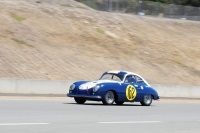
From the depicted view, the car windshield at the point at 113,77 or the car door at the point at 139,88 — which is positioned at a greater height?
the car windshield at the point at 113,77

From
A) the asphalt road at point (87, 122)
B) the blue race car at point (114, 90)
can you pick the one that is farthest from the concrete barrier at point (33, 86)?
the asphalt road at point (87, 122)

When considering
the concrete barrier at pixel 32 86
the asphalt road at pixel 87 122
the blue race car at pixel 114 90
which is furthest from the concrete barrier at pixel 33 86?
the asphalt road at pixel 87 122

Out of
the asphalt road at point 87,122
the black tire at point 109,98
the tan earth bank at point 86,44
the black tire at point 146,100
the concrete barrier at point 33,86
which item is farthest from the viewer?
the tan earth bank at point 86,44

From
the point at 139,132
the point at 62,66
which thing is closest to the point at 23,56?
the point at 62,66

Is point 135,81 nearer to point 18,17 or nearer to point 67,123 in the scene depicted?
point 67,123

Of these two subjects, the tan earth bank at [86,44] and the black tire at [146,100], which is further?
the tan earth bank at [86,44]

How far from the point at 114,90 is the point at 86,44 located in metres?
20.6

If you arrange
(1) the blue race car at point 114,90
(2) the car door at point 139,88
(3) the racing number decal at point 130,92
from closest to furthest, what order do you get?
(1) the blue race car at point 114,90 < (3) the racing number decal at point 130,92 < (2) the car door at point 139,88

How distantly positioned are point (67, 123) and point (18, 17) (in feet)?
94.5

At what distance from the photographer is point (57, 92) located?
29.0 m

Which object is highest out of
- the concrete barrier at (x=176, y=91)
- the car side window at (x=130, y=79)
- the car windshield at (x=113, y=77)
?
the car windshield at (x=113, y=77)

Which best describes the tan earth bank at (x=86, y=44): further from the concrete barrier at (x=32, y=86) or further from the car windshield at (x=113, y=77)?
the car windshield at (x=113, y=77)

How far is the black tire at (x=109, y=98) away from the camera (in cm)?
2188

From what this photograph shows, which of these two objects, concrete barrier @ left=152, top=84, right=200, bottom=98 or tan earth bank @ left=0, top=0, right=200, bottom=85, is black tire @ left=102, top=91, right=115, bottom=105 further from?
tan earth bank @ left=0, top=0, right=200, bottom=85
